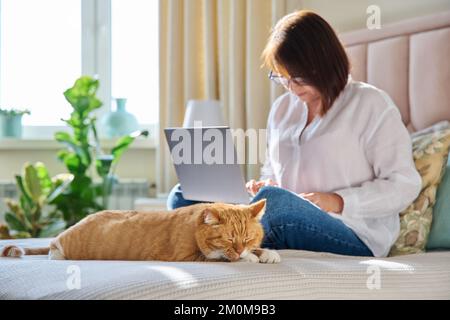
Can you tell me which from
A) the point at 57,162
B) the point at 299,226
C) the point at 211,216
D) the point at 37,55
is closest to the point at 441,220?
the point at 299,226

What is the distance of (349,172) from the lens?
2.10m

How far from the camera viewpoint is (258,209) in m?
1.68

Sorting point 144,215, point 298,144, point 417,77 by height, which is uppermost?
point 417,77

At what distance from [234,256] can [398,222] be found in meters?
0.66

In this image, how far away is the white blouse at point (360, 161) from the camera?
200 cm

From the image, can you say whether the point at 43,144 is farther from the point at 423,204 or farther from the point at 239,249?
the point at 239,249

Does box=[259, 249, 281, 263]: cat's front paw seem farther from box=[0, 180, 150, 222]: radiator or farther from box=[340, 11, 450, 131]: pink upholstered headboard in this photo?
box=[0, 180, 150, 222]: radiator

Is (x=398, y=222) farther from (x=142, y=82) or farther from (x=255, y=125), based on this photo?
(x=142, y=82)

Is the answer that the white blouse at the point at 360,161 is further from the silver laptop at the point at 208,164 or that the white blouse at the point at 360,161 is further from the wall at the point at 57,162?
the wall at the point at 57,162

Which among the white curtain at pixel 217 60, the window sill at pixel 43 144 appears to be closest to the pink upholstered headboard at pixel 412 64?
the white curtain at pixel 217 60

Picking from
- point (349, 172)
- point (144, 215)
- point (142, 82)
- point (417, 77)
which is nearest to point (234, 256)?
point (144, 215)

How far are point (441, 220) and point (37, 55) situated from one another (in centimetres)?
282

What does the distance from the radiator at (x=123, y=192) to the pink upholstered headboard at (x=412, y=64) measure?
1532mm
